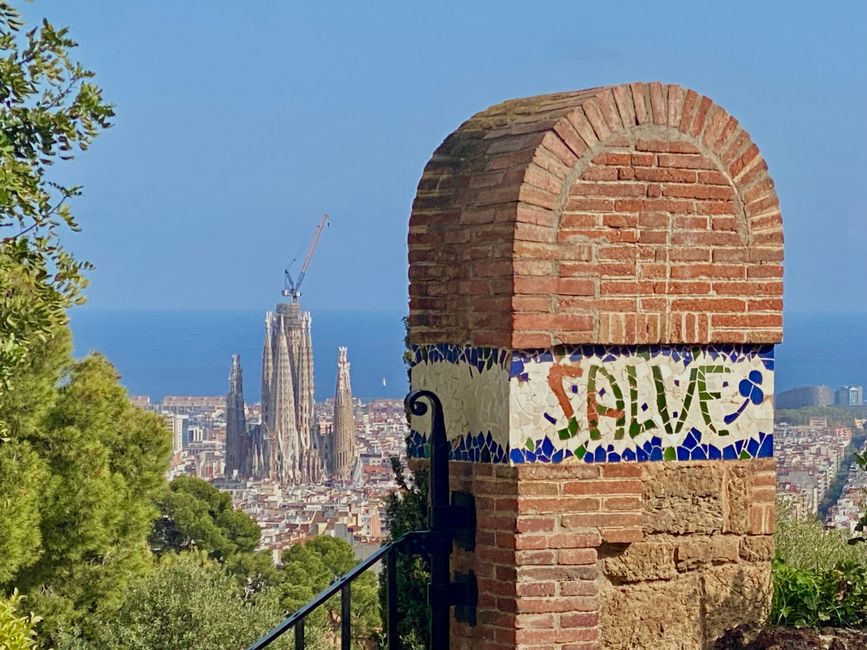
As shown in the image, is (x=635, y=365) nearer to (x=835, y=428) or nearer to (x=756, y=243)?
(x=756, y=243)

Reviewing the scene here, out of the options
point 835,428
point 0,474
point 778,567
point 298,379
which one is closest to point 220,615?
point 0,474

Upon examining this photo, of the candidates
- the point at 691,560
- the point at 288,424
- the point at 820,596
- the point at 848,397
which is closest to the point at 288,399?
the point at 288,424

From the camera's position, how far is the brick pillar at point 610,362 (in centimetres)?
413

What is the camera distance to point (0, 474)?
20328 millimetres

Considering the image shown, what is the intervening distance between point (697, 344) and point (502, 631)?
1068 mm

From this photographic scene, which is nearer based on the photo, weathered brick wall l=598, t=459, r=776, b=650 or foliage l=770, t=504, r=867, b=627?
weathered brick wall l=598, t=459, r=776, b=650

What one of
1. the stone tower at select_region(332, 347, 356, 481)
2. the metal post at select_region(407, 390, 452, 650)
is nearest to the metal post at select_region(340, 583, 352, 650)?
the metal post at select_region(407, 390, 452, 650)

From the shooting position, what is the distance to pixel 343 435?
4141 inches

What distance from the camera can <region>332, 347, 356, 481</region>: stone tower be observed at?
102 m

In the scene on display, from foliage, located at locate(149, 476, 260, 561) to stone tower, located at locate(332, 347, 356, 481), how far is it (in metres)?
66.0

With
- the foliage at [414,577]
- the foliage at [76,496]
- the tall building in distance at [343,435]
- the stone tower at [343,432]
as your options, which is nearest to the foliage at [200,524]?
the foliage at [76,496]

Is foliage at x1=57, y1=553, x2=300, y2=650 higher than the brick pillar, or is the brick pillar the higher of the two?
the brick pillar

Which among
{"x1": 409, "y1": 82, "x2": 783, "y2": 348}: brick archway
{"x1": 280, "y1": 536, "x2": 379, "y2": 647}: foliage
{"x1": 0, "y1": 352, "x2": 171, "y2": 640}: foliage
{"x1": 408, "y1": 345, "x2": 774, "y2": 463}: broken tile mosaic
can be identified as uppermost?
{"x1": 409, "y1": 82, "x2": 783, "y2": 348}: brick archway

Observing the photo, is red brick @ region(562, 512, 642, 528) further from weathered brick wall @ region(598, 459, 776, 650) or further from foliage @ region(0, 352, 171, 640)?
foliage @ region(0, 352, 171, 640)
